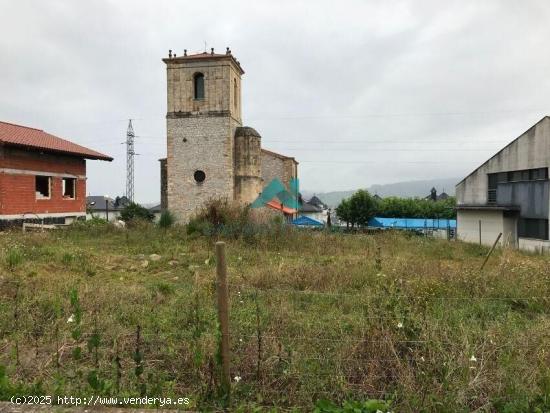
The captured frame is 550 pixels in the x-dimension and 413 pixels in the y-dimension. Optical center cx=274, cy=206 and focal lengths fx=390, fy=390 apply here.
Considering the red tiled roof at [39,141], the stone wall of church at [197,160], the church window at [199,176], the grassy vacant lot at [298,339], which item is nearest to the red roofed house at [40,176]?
the red tiled roof at [39,141]

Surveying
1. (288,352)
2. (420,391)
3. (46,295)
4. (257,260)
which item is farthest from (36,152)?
(420,391)

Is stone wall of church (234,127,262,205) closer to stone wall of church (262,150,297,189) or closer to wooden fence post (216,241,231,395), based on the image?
stone wall of church (262,150,297,189)

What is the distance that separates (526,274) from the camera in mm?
6809

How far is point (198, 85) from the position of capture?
952 inches

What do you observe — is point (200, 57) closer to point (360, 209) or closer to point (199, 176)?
point (199, 176)

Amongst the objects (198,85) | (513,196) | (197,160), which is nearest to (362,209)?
(513,196)

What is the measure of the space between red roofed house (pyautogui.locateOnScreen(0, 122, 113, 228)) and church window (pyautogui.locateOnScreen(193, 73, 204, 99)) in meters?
6.62

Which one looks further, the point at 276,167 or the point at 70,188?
the point at 276,167

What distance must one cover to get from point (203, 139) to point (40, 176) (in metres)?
9.11

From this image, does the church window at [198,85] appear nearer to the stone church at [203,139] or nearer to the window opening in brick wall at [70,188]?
the stone church at [203,139]

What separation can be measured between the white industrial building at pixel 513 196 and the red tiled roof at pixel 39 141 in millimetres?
20079

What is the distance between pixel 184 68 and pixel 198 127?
373 cm

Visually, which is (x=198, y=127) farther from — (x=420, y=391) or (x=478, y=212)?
(x=420, y=391)

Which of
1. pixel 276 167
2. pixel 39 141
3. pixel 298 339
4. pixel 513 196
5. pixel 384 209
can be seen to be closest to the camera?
pixel 298 339
